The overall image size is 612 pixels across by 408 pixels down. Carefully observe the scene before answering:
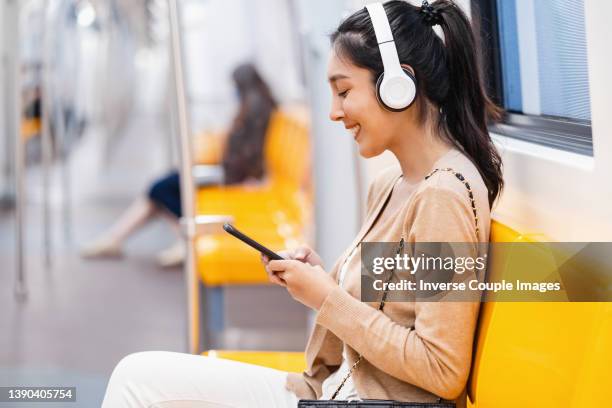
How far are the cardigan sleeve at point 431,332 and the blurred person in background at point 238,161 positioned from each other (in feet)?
15.0

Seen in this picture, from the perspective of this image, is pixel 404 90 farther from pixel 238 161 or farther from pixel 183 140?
pixel 238 161

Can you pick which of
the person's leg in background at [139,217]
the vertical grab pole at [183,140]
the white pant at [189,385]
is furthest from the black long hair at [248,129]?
the white pant at [189,385]

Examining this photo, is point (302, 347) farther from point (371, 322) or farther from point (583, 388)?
point (583, 388)

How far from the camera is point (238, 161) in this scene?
235 inches

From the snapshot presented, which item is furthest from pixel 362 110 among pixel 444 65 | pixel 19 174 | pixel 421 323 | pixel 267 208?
pixel 267 208

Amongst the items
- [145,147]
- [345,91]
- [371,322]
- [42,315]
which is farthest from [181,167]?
[145,147]

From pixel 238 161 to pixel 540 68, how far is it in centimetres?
406

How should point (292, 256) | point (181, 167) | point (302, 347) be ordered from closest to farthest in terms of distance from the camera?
point (292, 256), point (181, 167), point (302, 347)

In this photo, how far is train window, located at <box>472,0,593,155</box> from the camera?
1.75 metres

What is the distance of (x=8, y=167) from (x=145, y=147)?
17.9ft

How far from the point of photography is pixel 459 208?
1419 millimetres

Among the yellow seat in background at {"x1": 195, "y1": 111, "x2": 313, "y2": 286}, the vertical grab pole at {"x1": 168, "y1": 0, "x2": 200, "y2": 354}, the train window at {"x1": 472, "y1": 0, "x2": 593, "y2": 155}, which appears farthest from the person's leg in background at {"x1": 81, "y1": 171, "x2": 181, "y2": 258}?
the train window at {"x1": 472, "y1": 0, "x2": 593, "y2": 155}

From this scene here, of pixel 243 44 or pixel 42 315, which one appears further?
pixel 243 44

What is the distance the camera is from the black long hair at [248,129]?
5977 millimetres
